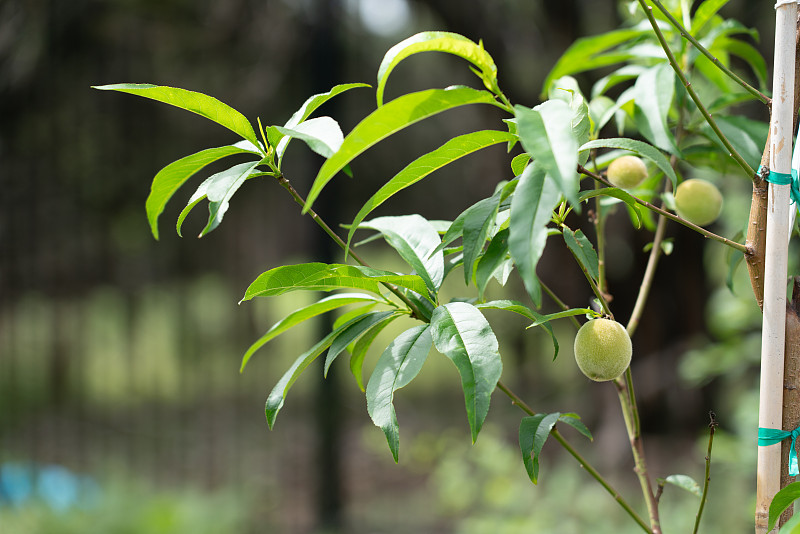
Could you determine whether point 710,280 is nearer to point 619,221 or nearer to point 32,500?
point 619,221

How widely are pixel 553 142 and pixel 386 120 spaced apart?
8 cm

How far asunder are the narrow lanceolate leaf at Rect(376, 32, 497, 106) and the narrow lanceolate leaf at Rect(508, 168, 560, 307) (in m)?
0.12

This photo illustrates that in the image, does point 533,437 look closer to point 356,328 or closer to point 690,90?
point 356,328

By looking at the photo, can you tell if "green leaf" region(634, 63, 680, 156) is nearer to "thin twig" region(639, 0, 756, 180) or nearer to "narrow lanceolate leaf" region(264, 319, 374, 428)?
"thin twig" region(639, 0, 756, 180)

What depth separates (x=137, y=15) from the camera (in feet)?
7.09

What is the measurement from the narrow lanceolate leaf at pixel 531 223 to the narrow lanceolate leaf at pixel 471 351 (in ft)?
0.23

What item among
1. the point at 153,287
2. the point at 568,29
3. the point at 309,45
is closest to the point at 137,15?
the point at 309,45

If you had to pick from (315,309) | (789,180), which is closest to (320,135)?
(315,309)

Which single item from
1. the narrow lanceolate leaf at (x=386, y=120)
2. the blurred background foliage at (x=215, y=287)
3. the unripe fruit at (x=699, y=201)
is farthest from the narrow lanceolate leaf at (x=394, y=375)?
the blurred background foliage at (x=215, y=287)

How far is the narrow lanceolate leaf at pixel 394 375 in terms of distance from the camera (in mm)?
388

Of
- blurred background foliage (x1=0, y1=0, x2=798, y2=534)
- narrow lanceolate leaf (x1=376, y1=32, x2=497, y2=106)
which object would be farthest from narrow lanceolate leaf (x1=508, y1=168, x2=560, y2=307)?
blurred background foliage (x1=0, y1=0, x2=798, y2=534)

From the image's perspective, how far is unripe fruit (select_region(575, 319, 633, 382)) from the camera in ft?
1.51

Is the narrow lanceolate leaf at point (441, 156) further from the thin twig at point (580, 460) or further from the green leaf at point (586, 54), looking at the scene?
the green leaf at point (586, 54)

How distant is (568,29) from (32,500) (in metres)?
2.16
